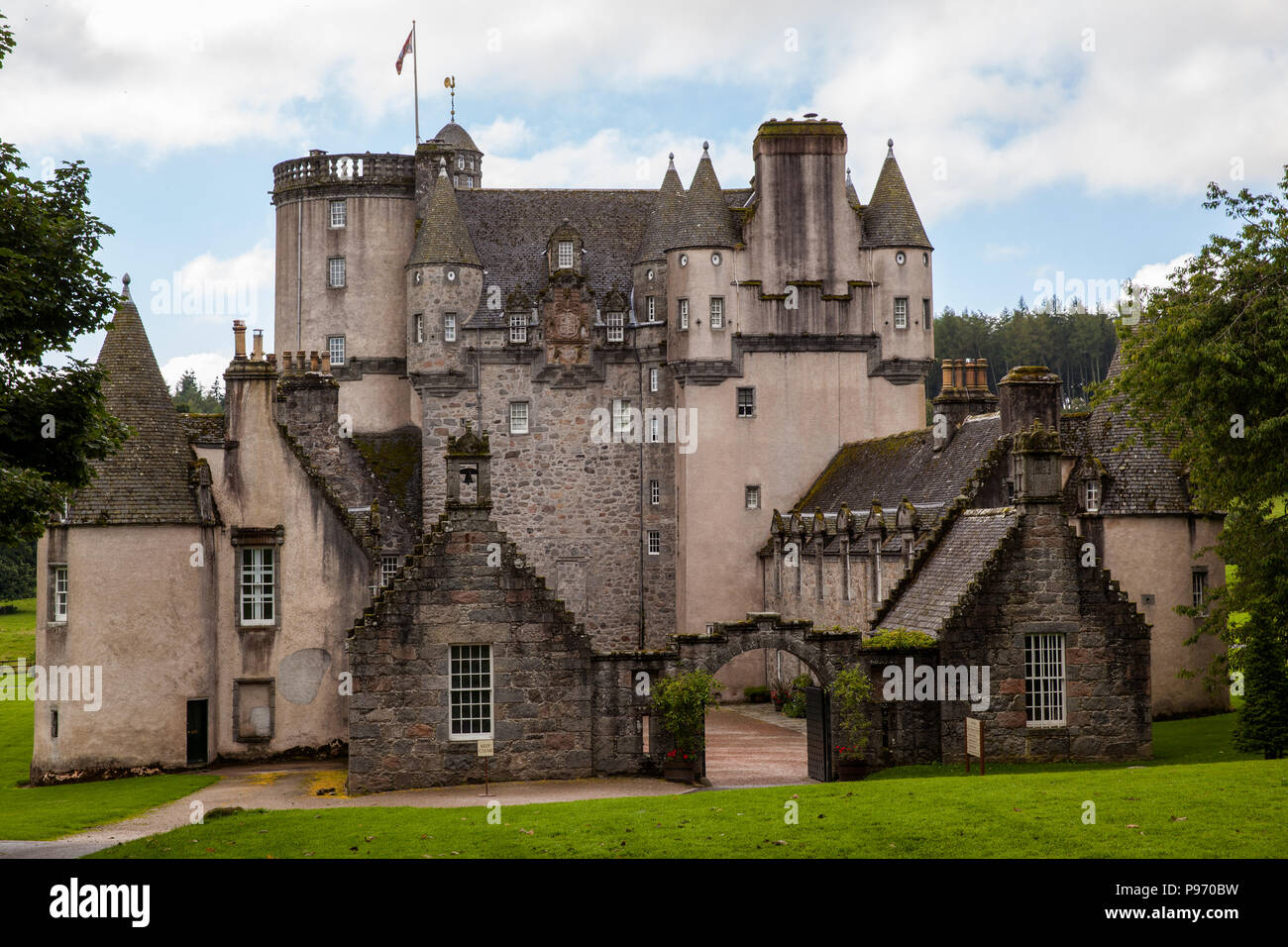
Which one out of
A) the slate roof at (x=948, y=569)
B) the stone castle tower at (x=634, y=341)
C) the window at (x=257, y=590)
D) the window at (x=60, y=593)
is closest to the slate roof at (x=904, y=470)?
the stone castle tower at (x=634, y=341)

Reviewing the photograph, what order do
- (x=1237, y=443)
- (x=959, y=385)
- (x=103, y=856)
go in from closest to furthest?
(x=103, y=856) < (x=1237, y=443) < (x=959, y=385)

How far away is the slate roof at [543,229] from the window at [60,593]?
79.0ft

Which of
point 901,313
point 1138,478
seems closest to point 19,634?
point 901,313

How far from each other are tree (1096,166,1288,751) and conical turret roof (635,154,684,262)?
23.6m

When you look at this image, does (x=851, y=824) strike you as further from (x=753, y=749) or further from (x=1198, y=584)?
(x=1198, y=584)

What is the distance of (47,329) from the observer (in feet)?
74.0

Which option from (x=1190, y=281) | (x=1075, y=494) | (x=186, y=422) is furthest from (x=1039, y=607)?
(x=186, y=422)

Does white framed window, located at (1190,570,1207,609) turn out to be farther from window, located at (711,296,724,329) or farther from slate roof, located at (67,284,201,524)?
slate roof, located at (67,284,201,524)

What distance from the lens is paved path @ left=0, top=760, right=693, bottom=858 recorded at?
83.1 feet

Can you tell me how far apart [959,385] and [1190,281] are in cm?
1361

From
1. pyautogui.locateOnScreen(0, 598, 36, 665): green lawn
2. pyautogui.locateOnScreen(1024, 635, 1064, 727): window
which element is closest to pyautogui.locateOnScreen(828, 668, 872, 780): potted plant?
pyautogui.locateOnScreen(1024, 635, 1064, 727): window

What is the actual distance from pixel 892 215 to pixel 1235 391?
24.5 m
